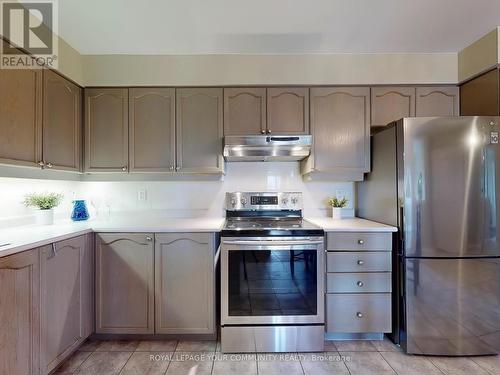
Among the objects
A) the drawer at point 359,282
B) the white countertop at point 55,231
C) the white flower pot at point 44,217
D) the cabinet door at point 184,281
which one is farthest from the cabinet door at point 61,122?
the drawer at point 359,282

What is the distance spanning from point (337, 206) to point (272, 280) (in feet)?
3.38

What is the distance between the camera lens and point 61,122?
202 centimetres

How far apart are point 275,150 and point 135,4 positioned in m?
1.37

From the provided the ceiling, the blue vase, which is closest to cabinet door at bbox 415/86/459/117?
the ceiling

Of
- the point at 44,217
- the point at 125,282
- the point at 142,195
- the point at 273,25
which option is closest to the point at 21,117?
the point at 44,217

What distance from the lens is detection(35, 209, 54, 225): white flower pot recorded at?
2.00 m

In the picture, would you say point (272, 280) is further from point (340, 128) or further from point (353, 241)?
point (340, 128)

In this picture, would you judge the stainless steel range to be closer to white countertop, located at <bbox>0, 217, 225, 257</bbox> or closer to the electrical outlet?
white countertop, located at <bbox>0, 217, 225, 257</bbox>

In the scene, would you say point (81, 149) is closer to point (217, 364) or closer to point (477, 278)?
point (217, 364)

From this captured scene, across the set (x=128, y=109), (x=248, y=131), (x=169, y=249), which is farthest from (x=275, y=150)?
(x=128, y=109)

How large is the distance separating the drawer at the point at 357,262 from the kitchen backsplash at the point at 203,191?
688 millimetres

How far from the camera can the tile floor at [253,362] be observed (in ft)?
5.54

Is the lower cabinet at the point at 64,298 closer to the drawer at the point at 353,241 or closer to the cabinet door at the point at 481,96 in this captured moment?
the drawer at the point at 353,241

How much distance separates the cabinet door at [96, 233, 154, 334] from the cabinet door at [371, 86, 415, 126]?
2165mm
